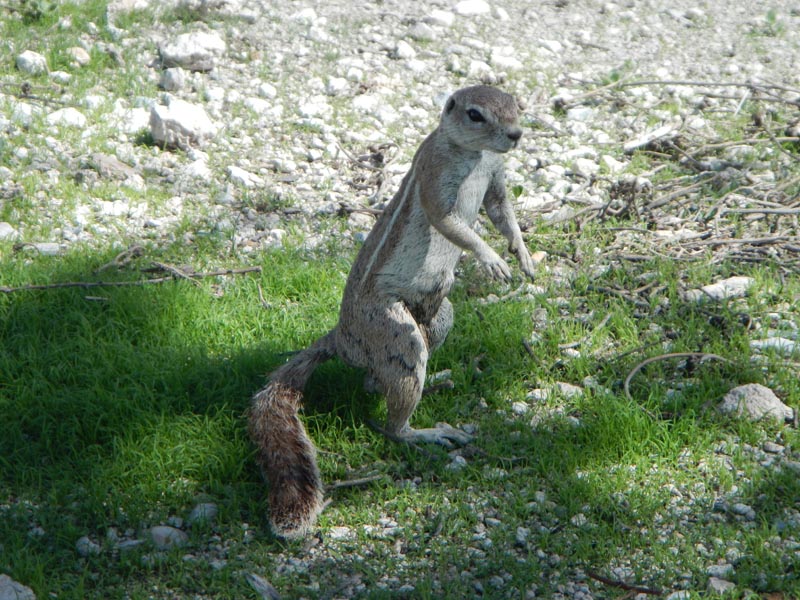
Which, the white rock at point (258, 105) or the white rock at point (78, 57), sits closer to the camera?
the white rock at point (258, 105)

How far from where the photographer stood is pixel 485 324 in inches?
183

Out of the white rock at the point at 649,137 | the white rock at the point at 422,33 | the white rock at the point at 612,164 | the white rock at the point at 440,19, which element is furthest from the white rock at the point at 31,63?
the white rock at the point at 649,137

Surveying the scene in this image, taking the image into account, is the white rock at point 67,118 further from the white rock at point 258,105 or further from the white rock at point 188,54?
the white rock at point 258,105

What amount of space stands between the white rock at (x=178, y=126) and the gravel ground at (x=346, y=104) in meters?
0.01

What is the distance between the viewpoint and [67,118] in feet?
20.4

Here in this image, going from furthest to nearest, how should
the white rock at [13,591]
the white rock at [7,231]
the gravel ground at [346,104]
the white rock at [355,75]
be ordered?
the white rock at [355,75], the gravel ground at [346,104], the white rock at [7,231], the white rock at [13,591]

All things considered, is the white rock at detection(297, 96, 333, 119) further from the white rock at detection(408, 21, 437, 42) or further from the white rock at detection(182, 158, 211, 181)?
the white rock at detection(408, 21, 437, 42)

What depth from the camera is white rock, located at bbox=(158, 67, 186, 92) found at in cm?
664

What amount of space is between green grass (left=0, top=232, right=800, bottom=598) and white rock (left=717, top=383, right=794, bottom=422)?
0.23ft

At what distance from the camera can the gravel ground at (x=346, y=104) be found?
563cm

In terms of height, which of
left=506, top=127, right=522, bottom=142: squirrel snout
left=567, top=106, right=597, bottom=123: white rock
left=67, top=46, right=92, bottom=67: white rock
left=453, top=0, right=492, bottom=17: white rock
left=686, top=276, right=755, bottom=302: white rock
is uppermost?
left=506, top=127, right=522, bottom=142: squirrel snout

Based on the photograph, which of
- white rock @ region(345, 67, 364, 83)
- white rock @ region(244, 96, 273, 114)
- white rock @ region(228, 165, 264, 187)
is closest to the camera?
white rock @ region(228, 165, 264, 187)

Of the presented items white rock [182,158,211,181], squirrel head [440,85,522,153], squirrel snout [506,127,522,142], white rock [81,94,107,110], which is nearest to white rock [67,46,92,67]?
white rock [81,94,107,110]

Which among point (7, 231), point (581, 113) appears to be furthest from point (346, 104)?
point (7, 231)
